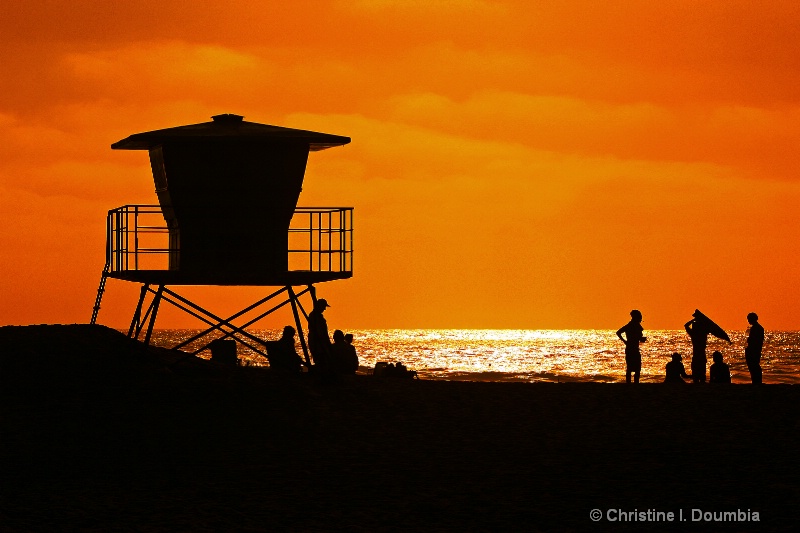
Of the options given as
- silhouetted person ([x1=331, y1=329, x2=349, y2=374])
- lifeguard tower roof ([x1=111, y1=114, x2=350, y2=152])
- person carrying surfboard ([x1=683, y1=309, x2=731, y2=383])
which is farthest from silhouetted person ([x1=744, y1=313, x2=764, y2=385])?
lifeguard tower roof ([x1=111, y1=114, x2=350, y2=152])

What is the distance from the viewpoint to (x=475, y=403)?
27391 millimetres

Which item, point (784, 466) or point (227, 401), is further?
point (227, 401)

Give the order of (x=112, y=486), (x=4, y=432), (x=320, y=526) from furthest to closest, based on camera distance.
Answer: (x=4, y=432), (x=112, y=486), (x=320, y=526)

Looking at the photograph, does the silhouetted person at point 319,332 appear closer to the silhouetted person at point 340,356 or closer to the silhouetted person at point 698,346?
the silhouetted person at point 340,356

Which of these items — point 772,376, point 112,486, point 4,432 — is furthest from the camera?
point 772,376

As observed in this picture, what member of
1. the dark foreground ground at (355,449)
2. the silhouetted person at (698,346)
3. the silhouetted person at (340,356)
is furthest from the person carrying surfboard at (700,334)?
the silhouetted person at (340,356)

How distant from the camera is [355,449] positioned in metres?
22.7

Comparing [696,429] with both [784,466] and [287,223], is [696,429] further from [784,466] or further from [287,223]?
[287,223]

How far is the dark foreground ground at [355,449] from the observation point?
58.4ft

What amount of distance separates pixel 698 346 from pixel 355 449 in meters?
13.3

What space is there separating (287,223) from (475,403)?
7.33 metres

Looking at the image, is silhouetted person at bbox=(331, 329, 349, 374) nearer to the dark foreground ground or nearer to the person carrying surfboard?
the dark foreground ground

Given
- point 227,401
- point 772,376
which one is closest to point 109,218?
point 227,401

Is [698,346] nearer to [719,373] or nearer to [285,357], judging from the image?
[719,373]
